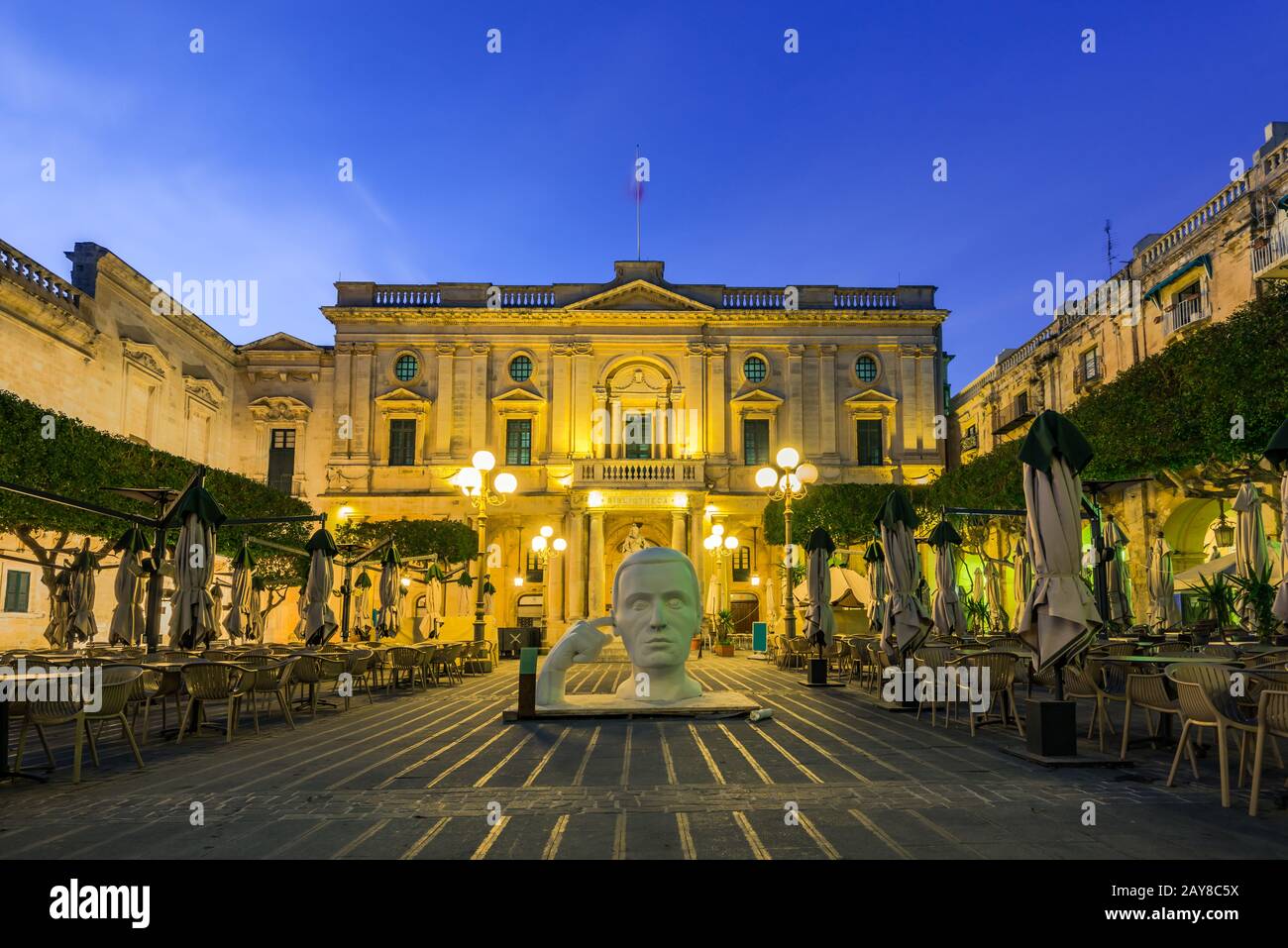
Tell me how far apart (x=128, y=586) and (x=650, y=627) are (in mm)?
9561

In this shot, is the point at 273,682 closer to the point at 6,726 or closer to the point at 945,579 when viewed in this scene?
the point at 6,726

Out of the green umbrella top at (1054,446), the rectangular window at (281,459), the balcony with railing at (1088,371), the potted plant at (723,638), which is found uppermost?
the balcony with railing at (1088,371)

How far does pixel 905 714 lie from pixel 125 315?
105 ft

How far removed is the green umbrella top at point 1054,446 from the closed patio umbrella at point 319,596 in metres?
11.6

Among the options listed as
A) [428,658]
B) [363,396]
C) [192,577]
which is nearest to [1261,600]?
[428,658]

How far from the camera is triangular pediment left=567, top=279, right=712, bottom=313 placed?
3909 cm

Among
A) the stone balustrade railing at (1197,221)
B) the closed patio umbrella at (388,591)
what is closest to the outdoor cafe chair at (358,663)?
the closed patio umbrella at (388,591)

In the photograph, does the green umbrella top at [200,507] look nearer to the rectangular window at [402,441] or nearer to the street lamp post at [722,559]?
the street lamp post at [722,559]

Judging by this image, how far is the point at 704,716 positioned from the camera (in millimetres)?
9508

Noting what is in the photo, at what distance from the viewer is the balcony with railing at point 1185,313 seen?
23.1m

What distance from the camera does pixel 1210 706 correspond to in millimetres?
5438

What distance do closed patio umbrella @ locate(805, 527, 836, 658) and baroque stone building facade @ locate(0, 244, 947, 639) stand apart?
71.5ft

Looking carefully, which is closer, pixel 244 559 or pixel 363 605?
pixel 244 559

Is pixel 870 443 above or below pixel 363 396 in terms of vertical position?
below
